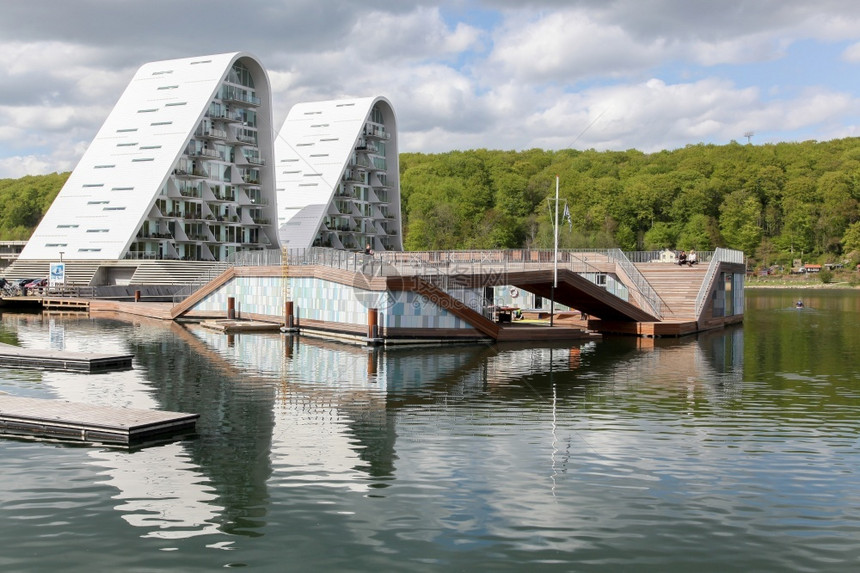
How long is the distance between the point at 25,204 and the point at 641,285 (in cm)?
14994

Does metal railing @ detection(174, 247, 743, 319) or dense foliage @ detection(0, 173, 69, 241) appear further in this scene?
dense foliage @ detection(0, 173, 69, 241)

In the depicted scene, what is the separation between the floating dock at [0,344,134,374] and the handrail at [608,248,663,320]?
3112cm

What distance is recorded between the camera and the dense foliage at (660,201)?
133850 millimetres

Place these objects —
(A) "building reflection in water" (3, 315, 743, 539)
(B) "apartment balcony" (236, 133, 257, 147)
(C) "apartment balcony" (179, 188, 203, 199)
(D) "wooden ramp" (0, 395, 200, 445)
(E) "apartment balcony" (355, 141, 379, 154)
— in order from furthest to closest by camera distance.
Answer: (E) "apartment balcony" (355, 141, 379, 154) < (B) "apartment balcony" (236, 133, 257, 147) < (C) "apartment balcony" (179, 188, 203, 199) < (D) "wooden ramp" (0, 395, 200, 445) < (A) "building reflection in water" (3, 315, 743, 539)

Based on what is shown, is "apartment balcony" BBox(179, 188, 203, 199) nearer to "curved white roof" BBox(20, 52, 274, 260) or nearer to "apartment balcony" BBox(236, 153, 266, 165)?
"curved white roof" BBox(20, 52, 274, 260)

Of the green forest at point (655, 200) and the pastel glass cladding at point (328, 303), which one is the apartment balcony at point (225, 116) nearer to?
the pastel glass cladding at point (328, 303)

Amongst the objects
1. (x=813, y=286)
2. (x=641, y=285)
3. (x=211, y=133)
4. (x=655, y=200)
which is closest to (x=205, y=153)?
(x=211, y=133)

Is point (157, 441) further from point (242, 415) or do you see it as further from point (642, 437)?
point (642, 437)

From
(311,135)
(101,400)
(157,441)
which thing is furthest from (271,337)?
(311,135)

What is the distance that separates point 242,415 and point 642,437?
31.8 feet

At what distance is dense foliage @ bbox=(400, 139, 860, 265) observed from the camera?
134 metres

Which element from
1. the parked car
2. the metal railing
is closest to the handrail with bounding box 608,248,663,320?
the metal railing

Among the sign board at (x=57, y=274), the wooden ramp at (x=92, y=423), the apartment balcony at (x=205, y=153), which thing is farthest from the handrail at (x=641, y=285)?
the apartment balcony at (x=205, y=153)

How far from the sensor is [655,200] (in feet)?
459
